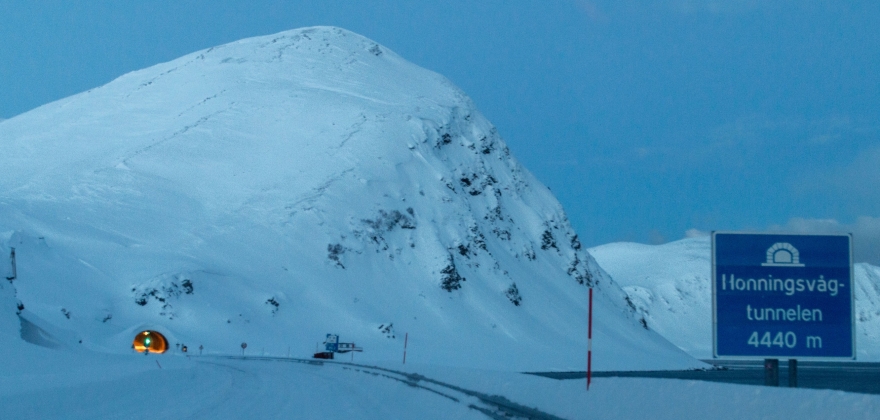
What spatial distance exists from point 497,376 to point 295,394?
5681 mm

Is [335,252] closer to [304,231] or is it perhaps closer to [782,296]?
[304,231]

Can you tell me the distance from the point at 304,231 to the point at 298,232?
0.73 meters

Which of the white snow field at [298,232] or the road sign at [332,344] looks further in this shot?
the white snow field at [298,232]

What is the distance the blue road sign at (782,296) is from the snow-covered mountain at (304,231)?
189ft

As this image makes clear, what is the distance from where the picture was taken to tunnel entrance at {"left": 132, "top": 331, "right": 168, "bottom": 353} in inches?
2977

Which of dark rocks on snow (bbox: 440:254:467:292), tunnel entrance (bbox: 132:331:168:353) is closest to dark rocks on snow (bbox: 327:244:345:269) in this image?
dark rocks on snow (bbox: 440:254:467:292)

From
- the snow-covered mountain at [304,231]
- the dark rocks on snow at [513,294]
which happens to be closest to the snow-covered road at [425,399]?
the snow-covered mountain at [304,231]

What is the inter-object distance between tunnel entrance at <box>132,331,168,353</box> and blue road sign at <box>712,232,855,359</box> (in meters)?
71.0

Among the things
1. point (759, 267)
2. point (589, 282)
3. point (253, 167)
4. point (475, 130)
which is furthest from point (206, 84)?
point (759, 267)

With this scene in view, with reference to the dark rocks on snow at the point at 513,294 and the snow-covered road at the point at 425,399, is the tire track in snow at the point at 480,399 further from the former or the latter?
Result: the dark rocks on snow at the point at 513,294

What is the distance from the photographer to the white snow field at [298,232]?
84.4 metres

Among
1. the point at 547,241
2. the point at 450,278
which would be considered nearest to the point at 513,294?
the point at 450,278

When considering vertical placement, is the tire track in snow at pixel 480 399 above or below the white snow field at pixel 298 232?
below

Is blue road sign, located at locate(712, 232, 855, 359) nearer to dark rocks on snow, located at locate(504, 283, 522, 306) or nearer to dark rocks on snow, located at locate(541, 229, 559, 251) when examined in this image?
dark rocks on snow, located at locate(504, 283, 522, 306)
